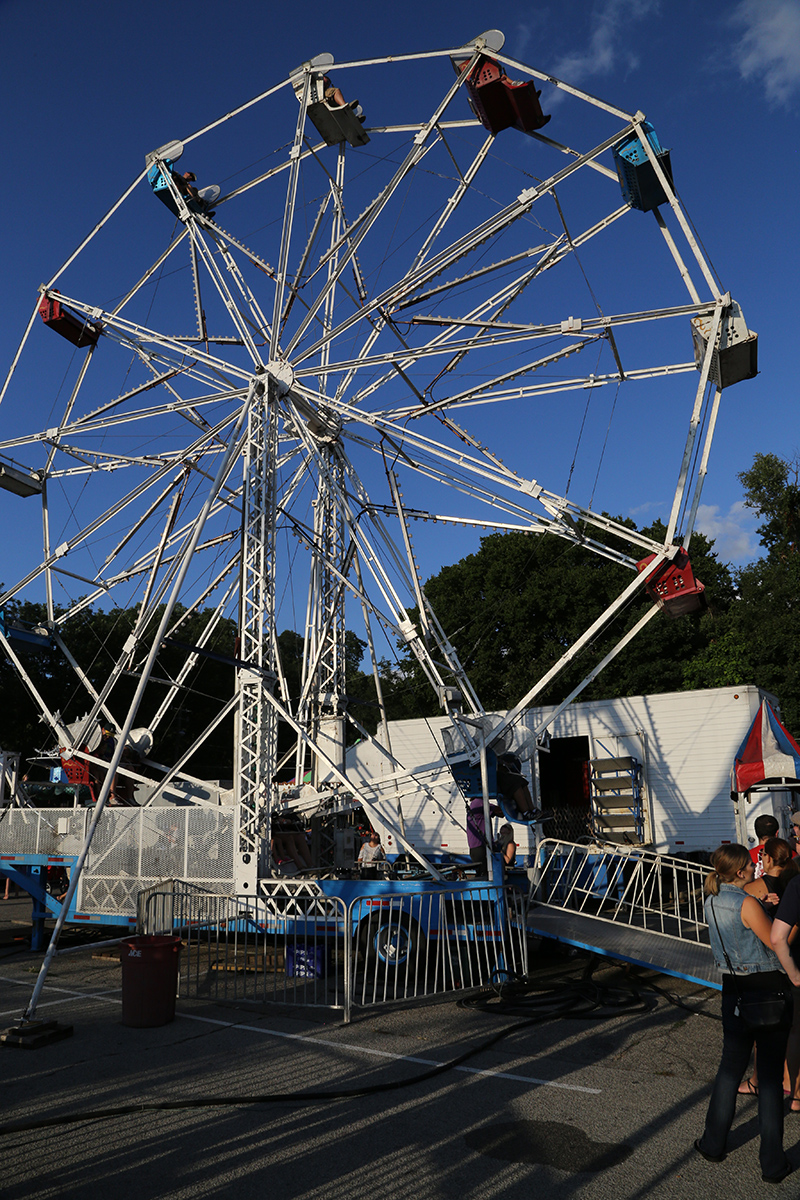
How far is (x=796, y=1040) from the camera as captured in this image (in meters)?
5.91


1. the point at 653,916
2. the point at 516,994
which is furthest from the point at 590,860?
the point at 516,994

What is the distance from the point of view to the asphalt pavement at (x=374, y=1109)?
466 centimetres

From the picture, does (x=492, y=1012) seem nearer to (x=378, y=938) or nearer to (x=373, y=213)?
(x=378, y=938)

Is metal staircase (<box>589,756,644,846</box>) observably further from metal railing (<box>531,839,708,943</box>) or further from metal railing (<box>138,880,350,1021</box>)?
metal railing (<box>138,880,350,1021</box>)

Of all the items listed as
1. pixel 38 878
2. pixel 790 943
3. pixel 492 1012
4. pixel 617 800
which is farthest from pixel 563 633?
pixel 790 943

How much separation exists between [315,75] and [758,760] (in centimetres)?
1442

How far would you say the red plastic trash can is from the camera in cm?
822

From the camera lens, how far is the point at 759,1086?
4.73 metres

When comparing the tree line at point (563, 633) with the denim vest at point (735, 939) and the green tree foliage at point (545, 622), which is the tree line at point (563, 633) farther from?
the denim vest at point (735, 939)

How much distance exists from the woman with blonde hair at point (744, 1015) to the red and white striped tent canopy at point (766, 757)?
34.0ft

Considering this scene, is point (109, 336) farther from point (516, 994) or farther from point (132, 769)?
point (516, 994)

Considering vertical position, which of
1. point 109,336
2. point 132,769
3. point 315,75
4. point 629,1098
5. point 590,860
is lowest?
point 629,1098

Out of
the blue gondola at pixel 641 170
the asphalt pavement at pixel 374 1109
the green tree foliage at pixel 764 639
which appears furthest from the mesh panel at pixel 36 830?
the green tree foliage at pixel 764 639

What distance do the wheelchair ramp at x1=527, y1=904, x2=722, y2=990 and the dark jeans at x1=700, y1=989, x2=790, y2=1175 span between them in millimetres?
3700
